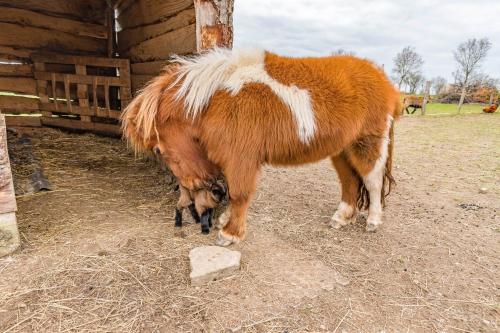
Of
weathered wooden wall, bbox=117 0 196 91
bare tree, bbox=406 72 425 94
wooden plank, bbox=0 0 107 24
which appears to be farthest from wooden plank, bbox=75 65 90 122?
bare tree, bbox=406 72 425 94

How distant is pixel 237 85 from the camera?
210 cm

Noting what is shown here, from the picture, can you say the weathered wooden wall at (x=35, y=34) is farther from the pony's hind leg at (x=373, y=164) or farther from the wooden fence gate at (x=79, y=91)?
the pony's hind leg at (x=373, y=164)

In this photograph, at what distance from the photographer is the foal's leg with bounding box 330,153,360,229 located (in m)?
2.85

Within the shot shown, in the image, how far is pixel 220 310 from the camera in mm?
1765

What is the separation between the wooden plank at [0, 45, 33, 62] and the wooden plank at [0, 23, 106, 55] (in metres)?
0.07

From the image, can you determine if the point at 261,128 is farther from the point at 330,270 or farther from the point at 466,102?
the point at 466,102

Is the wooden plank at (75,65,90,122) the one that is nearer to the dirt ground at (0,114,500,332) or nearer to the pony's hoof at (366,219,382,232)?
the dirt ground at (0,114,500,332)

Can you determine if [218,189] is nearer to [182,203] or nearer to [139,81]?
[182,203]

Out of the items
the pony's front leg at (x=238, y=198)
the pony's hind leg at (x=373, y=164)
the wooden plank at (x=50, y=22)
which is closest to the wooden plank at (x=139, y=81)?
the wooden plank at (x=50, y=22)

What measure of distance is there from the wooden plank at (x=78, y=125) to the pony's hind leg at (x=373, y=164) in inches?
171

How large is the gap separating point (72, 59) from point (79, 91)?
0.51 meters

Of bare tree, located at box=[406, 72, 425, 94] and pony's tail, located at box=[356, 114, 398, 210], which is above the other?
bare tree, located at box=[406, 72, 425, 94]

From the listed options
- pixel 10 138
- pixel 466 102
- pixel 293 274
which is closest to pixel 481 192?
pixel 293 274

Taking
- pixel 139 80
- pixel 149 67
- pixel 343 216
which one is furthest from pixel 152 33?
pixel 343 216
